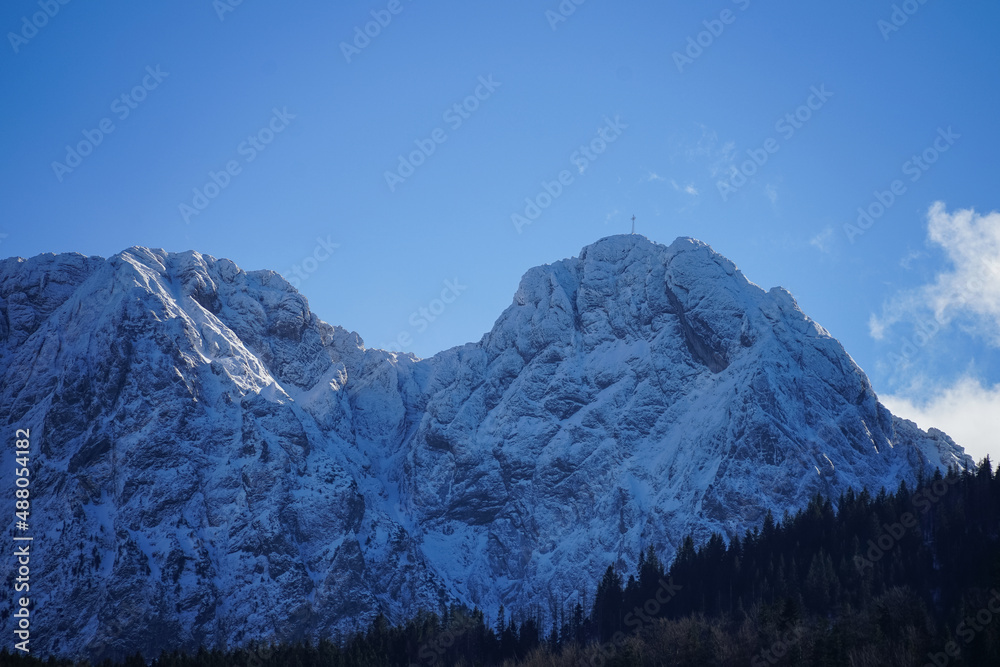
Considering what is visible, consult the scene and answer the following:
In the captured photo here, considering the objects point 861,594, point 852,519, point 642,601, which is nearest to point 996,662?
point 861,594

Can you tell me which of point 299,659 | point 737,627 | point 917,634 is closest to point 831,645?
point 917,634

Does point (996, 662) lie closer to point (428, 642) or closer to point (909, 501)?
point (909, 501)

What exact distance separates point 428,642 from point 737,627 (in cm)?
5306

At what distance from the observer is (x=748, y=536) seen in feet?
630

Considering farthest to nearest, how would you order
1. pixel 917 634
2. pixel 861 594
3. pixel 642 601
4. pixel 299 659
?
pixel 642 601, pixel 299 659, pixel 861 594, pixel 917 634

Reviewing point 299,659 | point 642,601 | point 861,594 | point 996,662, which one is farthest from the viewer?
point 642,601

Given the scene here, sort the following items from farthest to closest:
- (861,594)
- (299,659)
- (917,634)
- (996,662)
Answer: (299,659) < (861,594) < (917,634) < (996,662)

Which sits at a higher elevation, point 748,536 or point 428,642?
point 748,536

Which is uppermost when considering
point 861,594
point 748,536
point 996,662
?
point 748,536

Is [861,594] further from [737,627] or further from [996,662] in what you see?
[996,662]

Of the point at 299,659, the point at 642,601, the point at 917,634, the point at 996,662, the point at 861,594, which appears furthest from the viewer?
the point at 642,601

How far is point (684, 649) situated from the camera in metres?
141

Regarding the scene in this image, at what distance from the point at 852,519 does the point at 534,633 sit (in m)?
54.5

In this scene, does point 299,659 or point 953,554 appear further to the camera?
point 299,659
